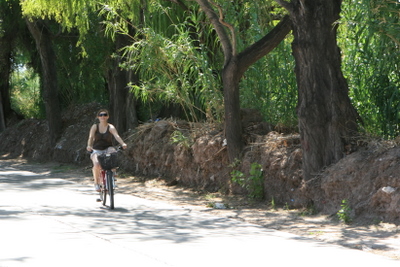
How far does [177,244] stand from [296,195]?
4.03 metres

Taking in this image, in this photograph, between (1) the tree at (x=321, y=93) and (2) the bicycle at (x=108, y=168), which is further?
(2) the bicycle at (x=108, y=168)

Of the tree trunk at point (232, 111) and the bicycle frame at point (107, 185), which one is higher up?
the tree trunk at point (232, 111)

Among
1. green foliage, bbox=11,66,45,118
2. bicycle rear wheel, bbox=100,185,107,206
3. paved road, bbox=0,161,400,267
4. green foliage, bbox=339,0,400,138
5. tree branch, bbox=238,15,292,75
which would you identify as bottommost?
paved road, bbox=0,161,400,267

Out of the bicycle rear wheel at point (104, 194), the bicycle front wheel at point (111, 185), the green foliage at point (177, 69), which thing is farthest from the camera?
the green foliage at point (177, 69)

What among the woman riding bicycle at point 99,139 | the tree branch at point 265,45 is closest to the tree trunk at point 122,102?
the tree branch at point 265,45

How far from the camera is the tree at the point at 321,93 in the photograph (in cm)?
1181

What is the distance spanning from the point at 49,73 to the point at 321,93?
15.4m

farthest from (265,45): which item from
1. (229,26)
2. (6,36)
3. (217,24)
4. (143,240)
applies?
(6,36)

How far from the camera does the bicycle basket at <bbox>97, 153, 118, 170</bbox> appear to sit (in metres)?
12.4

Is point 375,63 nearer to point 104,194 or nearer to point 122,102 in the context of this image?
point 104,194

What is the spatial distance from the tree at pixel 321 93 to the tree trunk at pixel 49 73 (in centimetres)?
1464

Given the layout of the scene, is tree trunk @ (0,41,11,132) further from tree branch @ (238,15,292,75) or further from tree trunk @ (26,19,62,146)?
tree branch @ (238,15,292,75)

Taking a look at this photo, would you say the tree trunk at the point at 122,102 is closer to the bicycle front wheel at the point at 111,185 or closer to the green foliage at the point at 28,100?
the bicycle front wheel at the point at 111,185

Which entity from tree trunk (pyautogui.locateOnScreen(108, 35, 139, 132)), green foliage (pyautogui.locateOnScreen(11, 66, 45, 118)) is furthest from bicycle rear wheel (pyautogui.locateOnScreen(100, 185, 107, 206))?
green foliage (pyautogui.locateOnScreen(11, 66, 45, 118))
